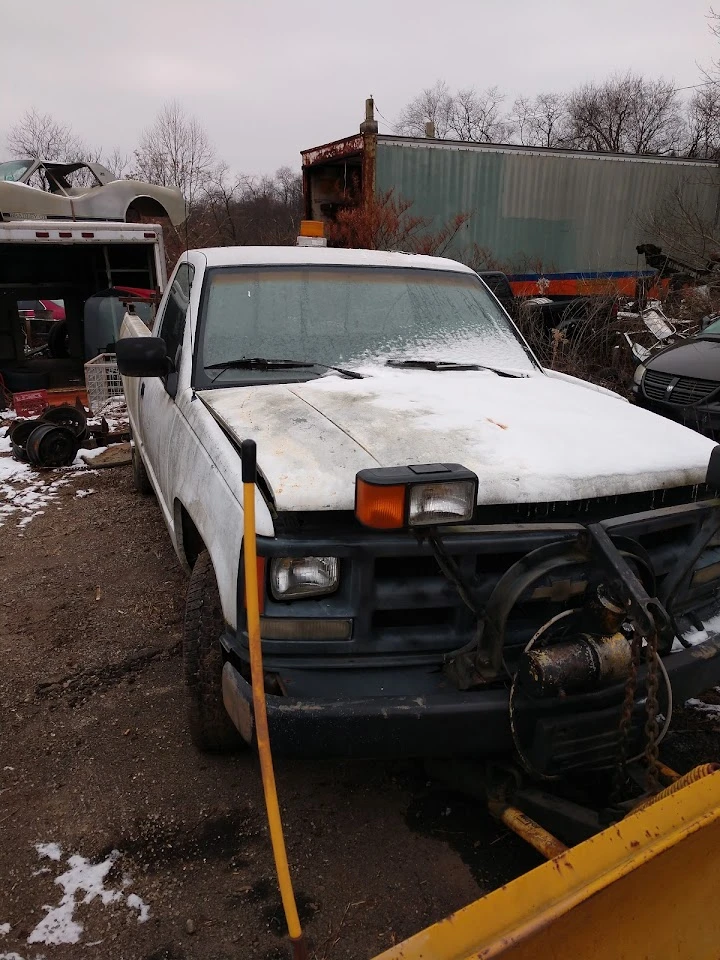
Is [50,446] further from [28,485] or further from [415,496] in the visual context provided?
[415,496]

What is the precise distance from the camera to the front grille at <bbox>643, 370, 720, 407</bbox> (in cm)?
620

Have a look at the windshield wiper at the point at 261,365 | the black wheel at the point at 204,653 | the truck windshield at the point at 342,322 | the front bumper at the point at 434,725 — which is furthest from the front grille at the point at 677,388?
the black wheel at the point at 204,653

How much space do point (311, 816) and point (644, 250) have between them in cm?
1188

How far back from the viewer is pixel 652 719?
6.68 ft

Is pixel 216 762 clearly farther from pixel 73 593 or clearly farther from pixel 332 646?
pixel 73 593

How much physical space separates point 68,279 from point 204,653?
11.2m

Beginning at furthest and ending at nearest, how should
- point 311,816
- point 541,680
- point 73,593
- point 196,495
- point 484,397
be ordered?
point 73,593 < point 484,397 < point 196,495 < point 311,816 < point 541,680

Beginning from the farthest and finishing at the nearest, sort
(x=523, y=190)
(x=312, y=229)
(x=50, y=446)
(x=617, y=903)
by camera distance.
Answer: (x=523, y=190) → (x=50, y=446) → (x=312, y=229) → (x=617, y=903)

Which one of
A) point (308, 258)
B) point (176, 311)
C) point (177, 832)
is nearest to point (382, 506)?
point (177, 832)

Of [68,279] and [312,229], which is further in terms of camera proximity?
[68,279]

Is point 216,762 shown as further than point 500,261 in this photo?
No

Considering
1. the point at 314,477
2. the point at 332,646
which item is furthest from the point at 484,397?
the point at 332,646

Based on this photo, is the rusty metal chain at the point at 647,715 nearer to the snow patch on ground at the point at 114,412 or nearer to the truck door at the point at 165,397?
the truck door at the point at 165,397

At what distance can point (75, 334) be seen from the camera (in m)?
12.0
